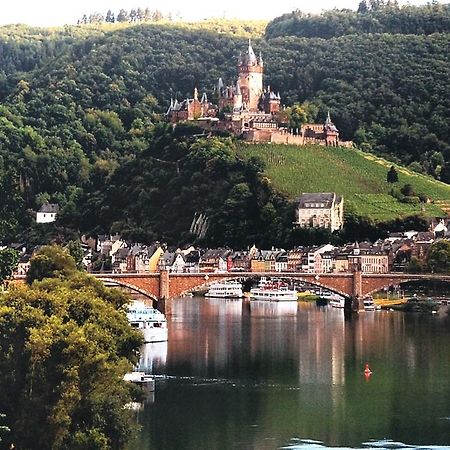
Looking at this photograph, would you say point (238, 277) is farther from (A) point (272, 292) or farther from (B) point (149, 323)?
(B) point (149, 323)

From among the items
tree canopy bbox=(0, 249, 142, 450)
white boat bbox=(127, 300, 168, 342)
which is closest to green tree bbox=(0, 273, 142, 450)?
tree canopy bbox=(0, 249, 142, 450)

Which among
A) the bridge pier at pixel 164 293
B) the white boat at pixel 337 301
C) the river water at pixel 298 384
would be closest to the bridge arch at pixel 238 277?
the bridge pier at pixel 164 293

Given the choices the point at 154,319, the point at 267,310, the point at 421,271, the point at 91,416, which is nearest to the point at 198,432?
the point at 91,416

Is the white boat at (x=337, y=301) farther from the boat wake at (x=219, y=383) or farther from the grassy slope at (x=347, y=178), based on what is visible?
the boat wake at (x=219, y=383)

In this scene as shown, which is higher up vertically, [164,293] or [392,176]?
[392,176]

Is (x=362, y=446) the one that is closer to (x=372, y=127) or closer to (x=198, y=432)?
(x=198, y=432)

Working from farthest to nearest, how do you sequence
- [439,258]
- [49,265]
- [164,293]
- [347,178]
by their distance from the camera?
[347,178] < [439,258] < [164,293] < [49,265]

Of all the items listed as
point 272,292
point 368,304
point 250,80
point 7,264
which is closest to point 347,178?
point 250,80

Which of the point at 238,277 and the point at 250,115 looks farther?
the point at 250,115
